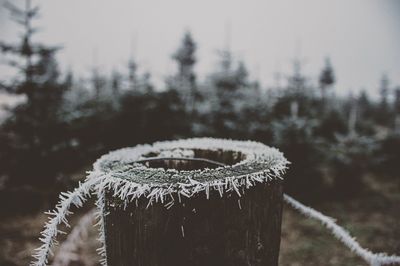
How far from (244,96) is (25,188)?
6399 mm

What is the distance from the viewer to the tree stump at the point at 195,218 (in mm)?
1561

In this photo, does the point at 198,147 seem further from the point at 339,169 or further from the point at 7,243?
the point at 339,169

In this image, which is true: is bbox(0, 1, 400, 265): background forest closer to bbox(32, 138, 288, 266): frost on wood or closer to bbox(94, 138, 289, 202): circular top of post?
bbox(94, 138, 289, 202): circular top of post

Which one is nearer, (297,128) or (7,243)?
(7,243)

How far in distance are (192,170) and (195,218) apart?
0.59 metres

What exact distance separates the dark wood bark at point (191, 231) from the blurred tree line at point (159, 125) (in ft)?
20.1

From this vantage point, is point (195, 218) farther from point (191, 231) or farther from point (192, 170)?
point (192, 170)

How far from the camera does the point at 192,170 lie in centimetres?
213

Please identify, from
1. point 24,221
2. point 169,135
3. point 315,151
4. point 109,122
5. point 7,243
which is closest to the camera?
point 7,243

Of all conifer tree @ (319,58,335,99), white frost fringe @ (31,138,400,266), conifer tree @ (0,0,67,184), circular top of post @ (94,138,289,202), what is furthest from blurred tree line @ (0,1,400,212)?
conifer tree @ (319,58,335,99)

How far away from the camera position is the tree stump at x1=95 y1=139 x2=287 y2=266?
1.56 meters

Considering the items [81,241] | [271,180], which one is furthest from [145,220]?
[81,241]

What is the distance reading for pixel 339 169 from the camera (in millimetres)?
9320

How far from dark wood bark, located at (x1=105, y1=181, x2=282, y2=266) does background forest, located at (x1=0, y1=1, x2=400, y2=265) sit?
4.41 m
